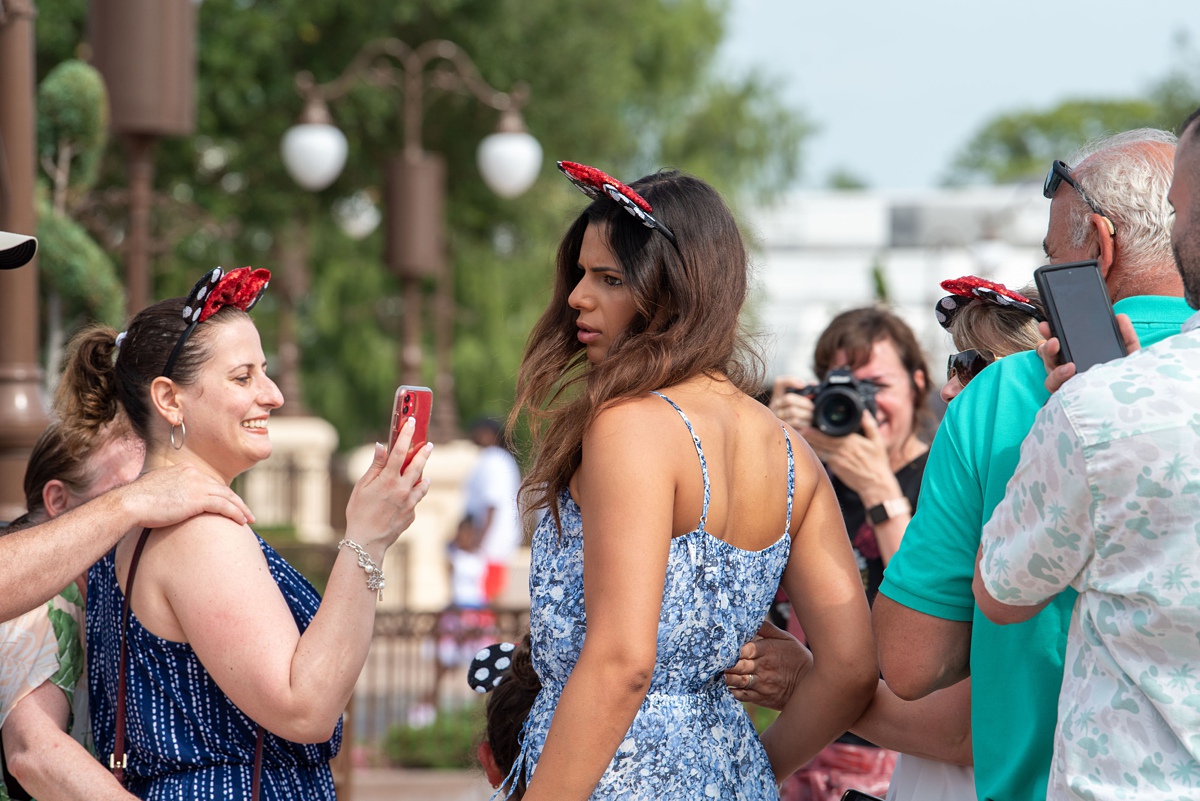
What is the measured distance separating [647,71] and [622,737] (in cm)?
2206

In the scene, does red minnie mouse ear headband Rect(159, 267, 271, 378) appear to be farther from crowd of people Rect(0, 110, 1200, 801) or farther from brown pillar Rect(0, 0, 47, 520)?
brown pillar Rect(0, 0, 47, 520)

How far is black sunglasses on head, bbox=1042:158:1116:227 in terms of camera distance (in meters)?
2.03

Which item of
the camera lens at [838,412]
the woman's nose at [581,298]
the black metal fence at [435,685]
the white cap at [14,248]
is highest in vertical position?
the white cap at [14,248]

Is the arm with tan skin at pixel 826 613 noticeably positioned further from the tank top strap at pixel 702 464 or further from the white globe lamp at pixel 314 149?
the white globe lamp at pixel 314 149

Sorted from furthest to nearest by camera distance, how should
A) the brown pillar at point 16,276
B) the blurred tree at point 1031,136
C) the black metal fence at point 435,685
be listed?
the blurred tree at point 1031,136
the black metal fence at point 435,685
the brown pillar at point 16,276

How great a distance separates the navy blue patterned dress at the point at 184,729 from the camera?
241cm

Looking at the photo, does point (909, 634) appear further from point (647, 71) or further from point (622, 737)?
point (647, 71)

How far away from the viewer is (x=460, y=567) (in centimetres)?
995

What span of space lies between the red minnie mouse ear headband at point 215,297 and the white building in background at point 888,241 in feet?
47.2

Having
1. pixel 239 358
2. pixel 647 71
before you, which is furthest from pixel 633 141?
pixel 239 358

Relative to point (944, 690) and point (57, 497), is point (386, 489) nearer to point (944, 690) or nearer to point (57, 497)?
point (57, 497)

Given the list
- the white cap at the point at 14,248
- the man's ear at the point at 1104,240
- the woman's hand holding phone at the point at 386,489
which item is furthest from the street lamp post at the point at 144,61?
the man's ear at the point at 1104,240

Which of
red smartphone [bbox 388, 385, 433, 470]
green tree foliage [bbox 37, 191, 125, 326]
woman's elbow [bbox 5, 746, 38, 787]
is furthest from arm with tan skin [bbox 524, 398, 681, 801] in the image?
green tree foliage [bbox 37, 191, 125, 326]

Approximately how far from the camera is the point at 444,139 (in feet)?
57.9
